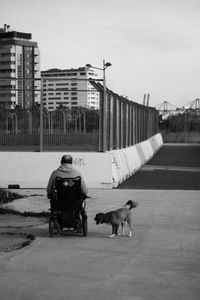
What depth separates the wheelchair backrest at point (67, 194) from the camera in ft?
31.0

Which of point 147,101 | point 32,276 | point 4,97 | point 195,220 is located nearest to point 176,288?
point 32,276

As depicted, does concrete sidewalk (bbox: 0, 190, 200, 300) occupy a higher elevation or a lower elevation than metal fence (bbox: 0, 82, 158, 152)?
lower

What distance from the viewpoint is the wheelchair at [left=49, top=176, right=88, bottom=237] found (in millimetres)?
9430

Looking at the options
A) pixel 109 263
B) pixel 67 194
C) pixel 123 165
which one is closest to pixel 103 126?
pixel 123 165

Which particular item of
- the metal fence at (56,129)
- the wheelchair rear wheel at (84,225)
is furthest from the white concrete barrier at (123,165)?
the wheelchair rear wheel at (84,225)

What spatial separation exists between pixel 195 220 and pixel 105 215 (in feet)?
8.65

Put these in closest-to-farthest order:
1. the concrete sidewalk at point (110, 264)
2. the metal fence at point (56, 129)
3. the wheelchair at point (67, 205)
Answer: the concrete sidewalk at point (110, 264), the wheelchair at point (67, 205), the metal fence at point (56, 129)

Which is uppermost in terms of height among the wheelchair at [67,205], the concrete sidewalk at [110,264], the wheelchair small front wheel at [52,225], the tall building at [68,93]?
the tall building at [68,93]

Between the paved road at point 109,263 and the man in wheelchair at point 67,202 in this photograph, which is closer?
the paved road at point 109,263

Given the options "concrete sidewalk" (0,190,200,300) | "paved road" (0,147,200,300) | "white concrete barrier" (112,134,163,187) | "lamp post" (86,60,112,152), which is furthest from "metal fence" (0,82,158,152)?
"concrete sidewalk" (0,190,200,300)

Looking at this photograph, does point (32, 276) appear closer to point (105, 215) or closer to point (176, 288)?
point (176, 288)

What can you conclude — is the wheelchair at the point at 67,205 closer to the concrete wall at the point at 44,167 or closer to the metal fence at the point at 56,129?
the concrete wall at the point at 44,167

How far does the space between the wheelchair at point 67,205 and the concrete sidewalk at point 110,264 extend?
238 mm

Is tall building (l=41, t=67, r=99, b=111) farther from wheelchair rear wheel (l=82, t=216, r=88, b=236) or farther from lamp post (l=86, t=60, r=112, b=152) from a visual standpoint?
wheelchair rear wheel (l=82, t=216, r=88, b=236)
